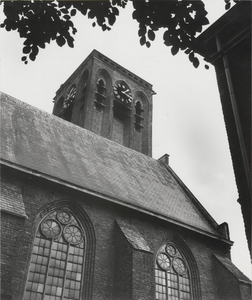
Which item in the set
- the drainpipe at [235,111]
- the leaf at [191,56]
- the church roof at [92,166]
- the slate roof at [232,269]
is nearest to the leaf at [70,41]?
the leaf at [191,56]

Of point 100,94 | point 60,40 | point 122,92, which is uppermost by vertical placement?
Answer: point 122,92

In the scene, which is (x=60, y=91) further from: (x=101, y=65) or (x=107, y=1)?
(x=107, y=1)

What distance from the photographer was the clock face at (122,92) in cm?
2752

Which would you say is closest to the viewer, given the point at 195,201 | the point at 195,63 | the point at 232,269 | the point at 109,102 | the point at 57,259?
the point at 195,63

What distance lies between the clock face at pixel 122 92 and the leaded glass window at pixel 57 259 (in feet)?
54.2

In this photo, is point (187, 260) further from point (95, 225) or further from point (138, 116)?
point (138, 116)

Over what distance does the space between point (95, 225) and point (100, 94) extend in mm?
15421

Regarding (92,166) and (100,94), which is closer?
(92,166)

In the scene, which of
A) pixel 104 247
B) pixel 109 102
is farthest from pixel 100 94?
pixel 104 247

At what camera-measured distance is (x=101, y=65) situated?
28062 millimetres

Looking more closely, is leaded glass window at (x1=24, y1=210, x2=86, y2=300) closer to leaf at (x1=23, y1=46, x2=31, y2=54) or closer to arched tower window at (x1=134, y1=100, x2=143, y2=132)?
leaf at (x1=23, y1=46, x2=31, y2=54)

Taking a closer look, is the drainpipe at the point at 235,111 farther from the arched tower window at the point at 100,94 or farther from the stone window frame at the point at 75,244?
the arched tower window at the point at 100,94

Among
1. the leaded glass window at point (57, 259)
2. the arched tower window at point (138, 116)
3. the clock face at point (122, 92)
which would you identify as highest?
the clock face at point (122, 92)

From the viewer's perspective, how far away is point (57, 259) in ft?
37.5
